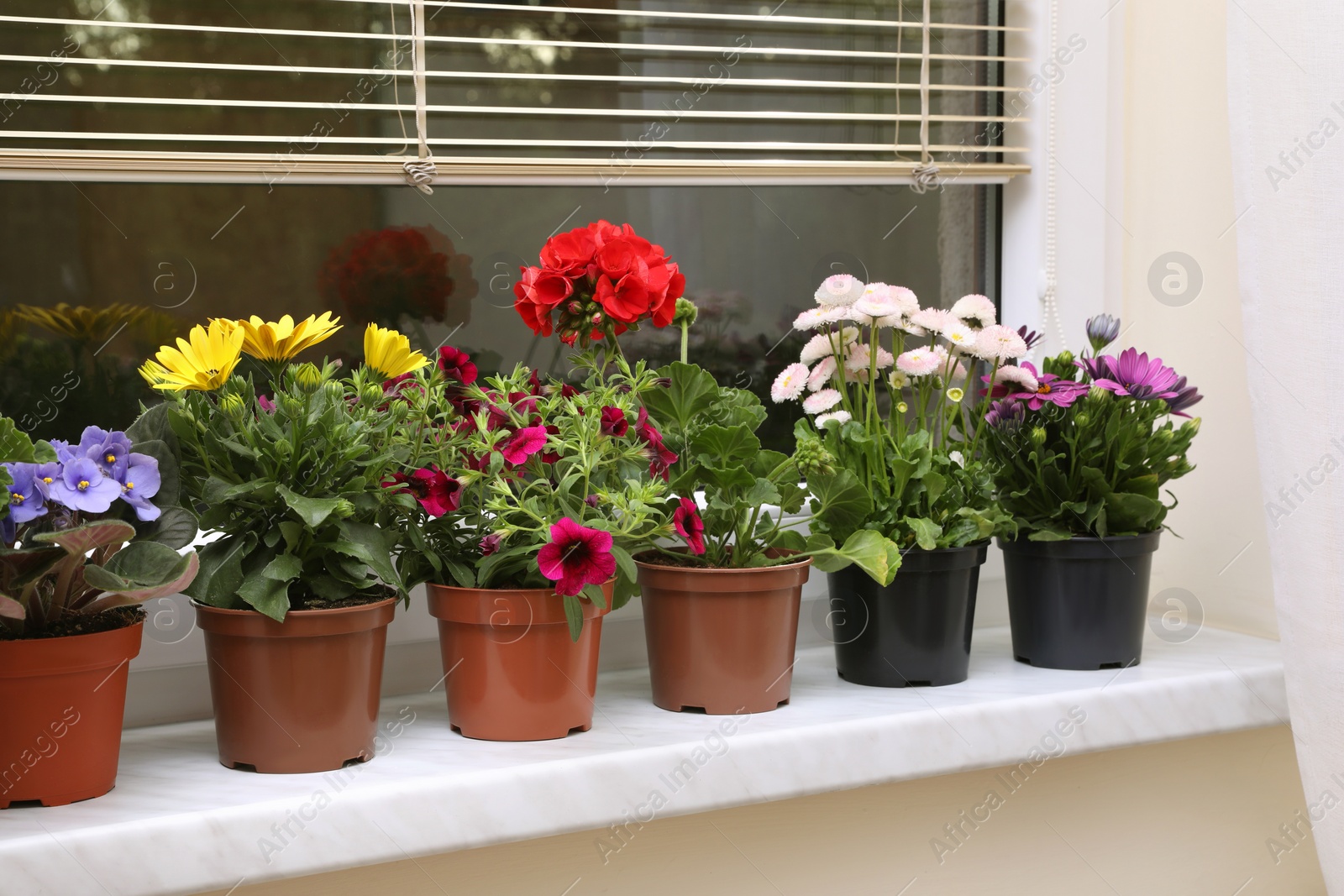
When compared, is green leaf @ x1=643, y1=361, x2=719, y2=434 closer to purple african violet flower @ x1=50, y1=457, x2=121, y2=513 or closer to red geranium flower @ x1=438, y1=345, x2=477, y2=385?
red geranium flower @ x1=438, y1=345, x2=477, y2=385

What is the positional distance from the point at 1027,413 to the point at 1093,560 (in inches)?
6.5

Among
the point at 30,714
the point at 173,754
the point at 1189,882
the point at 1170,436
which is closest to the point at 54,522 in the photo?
the point at 30,714

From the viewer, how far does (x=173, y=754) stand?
905 millimetres

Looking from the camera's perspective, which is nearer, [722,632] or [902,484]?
[722,632]

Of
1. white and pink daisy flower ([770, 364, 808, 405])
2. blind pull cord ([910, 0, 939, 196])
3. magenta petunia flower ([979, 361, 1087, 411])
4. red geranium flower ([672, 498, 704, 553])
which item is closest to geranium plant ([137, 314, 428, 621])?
red geranium flower ([672, 498, 704, 553])

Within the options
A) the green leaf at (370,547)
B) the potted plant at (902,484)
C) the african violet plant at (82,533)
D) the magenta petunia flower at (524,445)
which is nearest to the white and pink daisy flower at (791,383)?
the potted plant at (902,484)

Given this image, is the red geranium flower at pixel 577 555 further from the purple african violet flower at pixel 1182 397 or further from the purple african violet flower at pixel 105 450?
the purple african violet flower at pixel 1182 397

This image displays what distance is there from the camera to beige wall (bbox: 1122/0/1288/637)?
1299mm

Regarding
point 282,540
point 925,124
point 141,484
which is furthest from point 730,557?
point 925,124

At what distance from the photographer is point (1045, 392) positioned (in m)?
1.12

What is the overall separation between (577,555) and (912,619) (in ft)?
1.36

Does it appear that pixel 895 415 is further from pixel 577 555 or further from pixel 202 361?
pixel 202 361

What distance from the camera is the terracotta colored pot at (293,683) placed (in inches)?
32.0

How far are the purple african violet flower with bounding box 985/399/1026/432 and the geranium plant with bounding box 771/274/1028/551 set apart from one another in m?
0.02
